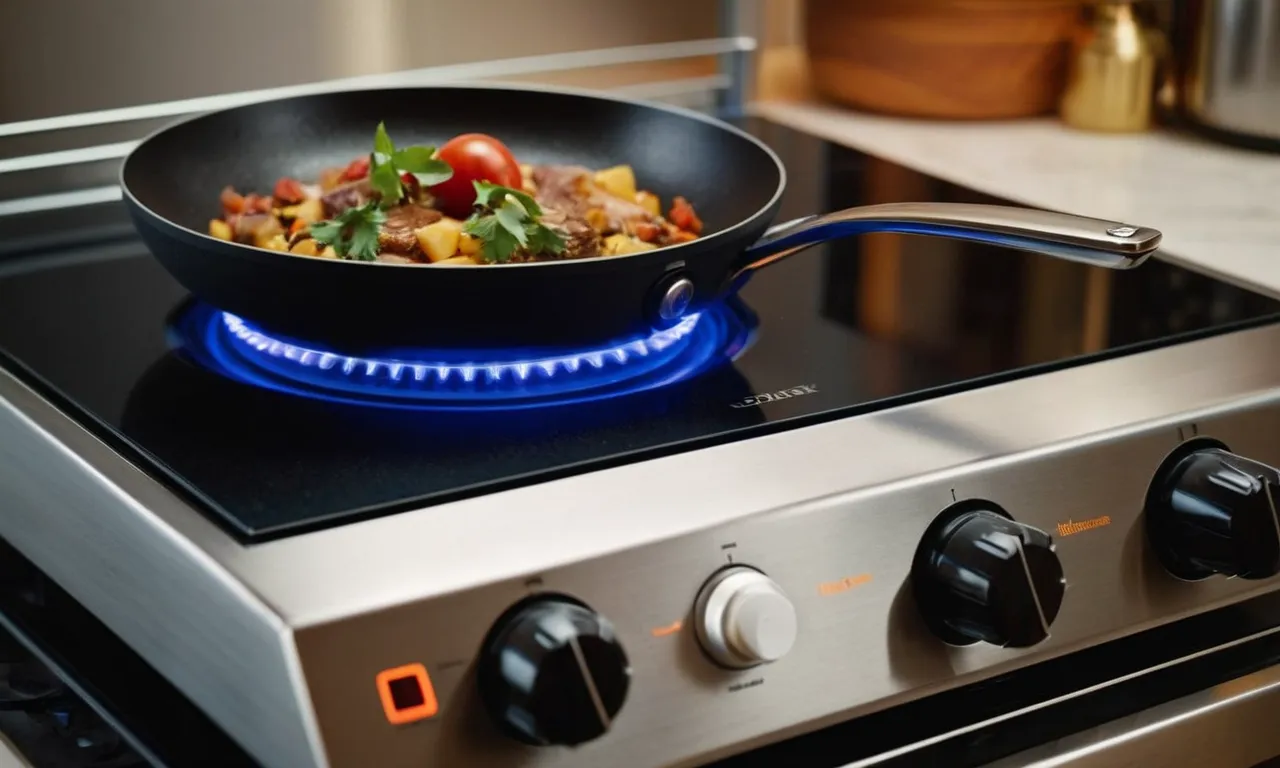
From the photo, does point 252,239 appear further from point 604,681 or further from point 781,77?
point 781,77

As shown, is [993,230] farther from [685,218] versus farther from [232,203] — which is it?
[232,203]

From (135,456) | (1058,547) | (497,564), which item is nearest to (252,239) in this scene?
(135,456)

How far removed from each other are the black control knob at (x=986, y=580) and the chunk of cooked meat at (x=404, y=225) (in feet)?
1.11

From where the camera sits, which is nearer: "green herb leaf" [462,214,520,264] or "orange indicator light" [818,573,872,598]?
"orange indicator light" [818,573,872,598]

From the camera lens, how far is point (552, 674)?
56 cm

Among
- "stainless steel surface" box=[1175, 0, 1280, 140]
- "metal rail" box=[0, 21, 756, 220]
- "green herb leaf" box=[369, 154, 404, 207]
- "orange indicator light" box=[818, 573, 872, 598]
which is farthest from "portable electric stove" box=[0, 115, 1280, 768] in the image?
"stainless steel surface" box=[1175, 0, 1280, 140]

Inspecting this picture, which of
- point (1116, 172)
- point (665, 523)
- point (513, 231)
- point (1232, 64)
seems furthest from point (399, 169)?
point (1232, 64)

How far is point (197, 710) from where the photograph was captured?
2.26ft

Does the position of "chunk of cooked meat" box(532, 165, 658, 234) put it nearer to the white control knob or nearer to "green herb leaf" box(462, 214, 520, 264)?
"green herb leaf" box(462, 214, 520, 264)

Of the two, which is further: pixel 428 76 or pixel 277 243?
pixel 428 76

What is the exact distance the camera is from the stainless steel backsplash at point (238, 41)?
1.09 metres

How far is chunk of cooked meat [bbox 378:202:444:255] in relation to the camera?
819mm

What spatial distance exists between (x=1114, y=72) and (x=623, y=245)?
0.70 metres

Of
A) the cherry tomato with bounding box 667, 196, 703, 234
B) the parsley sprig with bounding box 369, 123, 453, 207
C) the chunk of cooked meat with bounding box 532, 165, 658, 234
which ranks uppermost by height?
the parsley sprig with bounding box 369, 123, 453, 207
